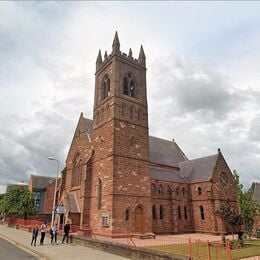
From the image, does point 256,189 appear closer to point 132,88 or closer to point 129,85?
point 132,88

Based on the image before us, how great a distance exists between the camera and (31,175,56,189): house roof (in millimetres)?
67294

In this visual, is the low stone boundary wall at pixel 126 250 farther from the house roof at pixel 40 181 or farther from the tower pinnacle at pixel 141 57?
the house roof at pixel 40 181

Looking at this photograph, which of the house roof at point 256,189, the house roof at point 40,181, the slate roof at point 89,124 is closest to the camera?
the slate roof at point 89,124

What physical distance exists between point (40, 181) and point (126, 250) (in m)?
58.2

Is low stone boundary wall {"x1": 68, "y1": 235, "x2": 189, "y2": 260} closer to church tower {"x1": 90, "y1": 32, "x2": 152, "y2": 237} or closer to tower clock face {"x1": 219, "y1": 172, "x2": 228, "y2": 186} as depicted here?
church tower {"x1": 90, "y1": 32, "x2": 152, "y2": 237}

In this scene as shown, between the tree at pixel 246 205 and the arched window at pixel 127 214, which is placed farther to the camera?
the arched window at pixel 127 214

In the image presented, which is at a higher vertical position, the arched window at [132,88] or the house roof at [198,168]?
the arched window at [132,88]

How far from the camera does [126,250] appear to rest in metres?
16.3

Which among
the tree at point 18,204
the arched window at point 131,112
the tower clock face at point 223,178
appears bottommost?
the tree at point 18,204

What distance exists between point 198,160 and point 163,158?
244 inches

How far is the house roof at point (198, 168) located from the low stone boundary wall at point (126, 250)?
80.8 ft

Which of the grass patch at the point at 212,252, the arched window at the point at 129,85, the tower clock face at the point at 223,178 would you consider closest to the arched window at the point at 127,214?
the grass patch at the point at 212,252

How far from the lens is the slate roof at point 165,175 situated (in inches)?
1568

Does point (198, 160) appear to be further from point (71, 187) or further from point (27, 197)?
point (27, 197)
